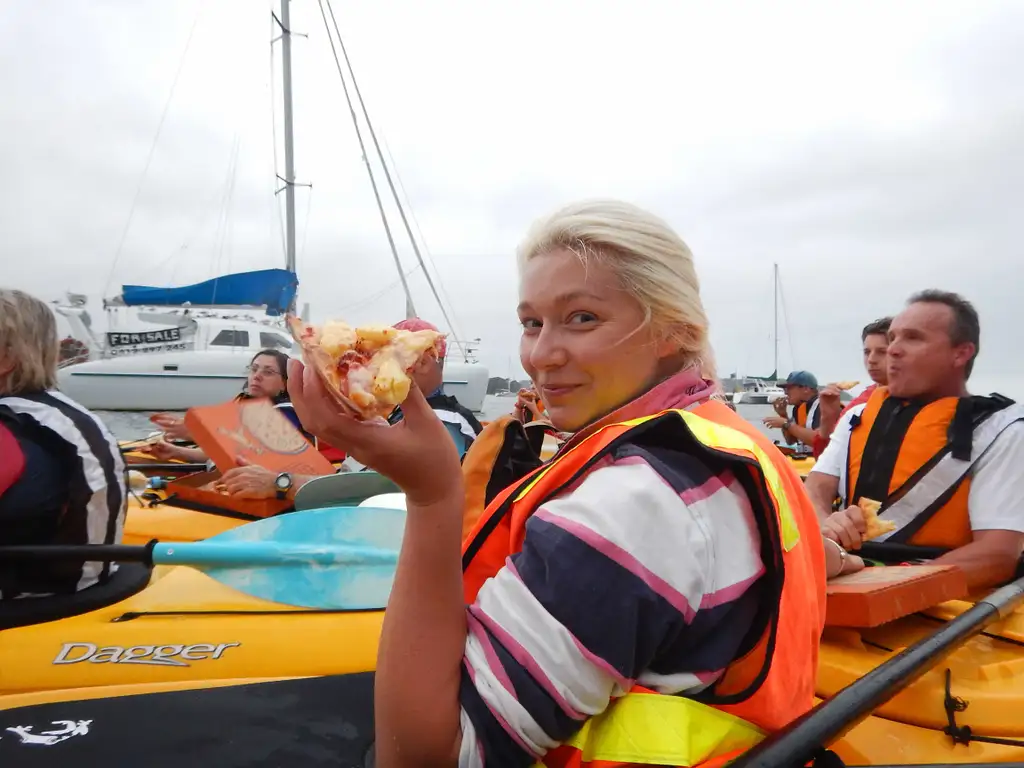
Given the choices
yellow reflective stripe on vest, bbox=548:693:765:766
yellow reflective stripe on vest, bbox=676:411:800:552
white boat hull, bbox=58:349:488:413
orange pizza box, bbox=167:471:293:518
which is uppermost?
yellow reflective stripe on vest, bbox=676:411:800:552

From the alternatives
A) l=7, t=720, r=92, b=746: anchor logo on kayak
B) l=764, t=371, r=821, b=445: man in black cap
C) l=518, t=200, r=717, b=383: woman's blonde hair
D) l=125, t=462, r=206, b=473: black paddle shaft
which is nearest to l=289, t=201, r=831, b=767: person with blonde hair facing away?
l=518, t=200, r=717, b=383: woman's blonde hair

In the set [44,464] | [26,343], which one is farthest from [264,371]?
[44,464]

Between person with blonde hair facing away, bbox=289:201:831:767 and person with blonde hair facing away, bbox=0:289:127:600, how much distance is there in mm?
2157

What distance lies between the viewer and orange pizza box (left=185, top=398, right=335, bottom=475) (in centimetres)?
407

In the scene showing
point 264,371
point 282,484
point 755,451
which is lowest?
point 282,484

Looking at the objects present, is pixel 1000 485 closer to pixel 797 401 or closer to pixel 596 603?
pixel 596 603

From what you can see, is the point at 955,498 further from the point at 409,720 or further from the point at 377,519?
the point at 409,720

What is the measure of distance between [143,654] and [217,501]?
74.7 inches

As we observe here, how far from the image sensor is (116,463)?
9.12 ft

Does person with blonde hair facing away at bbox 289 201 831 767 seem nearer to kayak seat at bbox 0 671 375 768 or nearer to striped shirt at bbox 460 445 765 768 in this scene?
striped shirt at bbox 460 445 765 768

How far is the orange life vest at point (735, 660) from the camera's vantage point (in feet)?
3.00

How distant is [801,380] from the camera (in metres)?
9.07

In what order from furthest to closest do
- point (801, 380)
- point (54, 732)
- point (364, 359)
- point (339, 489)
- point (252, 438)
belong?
point (801, 380) → point (252, 438) → point (339, 489) → point (54, 732) → point (364, 359)

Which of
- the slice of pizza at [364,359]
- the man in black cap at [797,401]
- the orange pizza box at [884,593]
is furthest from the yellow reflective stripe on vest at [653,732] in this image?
the man in black cap at [797,401]
